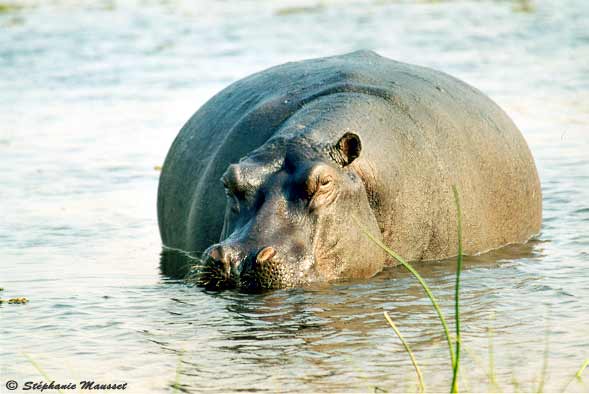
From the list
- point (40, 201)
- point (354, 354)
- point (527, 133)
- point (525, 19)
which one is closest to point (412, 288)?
point (354, 354)

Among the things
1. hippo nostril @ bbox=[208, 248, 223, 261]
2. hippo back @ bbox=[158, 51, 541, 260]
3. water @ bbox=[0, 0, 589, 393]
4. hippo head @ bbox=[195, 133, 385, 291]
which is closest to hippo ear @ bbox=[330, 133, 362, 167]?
hippo head @ bbox=[195, 133, 385, 291]

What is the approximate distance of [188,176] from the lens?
891cm

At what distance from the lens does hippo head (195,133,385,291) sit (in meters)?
6.79

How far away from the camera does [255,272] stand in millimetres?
6750

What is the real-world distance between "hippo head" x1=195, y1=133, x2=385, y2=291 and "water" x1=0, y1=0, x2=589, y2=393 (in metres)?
0.14

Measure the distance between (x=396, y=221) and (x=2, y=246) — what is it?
3.00m

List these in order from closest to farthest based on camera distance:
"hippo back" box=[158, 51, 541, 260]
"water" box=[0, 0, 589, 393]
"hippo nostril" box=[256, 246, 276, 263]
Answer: "water" box=[0, 0, 589, 393], "hippo nostril" box=[256, 246, 276, 263], "hippo back" box=[158, 51, 541, 260]

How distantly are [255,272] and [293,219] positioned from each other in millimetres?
422

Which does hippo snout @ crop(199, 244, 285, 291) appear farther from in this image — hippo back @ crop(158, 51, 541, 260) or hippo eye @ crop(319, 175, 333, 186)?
hippo back @ crop(158, 51, 541, 260)

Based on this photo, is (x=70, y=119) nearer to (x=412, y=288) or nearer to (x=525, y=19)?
(x=412, y=288)

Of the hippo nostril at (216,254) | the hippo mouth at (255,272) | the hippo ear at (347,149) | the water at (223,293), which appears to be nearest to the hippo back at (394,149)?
the hippo ear at (347,149)

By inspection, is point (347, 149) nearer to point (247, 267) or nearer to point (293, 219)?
point (293, 219)

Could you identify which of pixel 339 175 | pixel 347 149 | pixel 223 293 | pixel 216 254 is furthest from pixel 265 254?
pixel 347 149

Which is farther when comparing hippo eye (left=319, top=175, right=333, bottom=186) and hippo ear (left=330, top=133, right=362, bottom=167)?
hippo ear (left=330, top=133, right=362, bottom=167)
